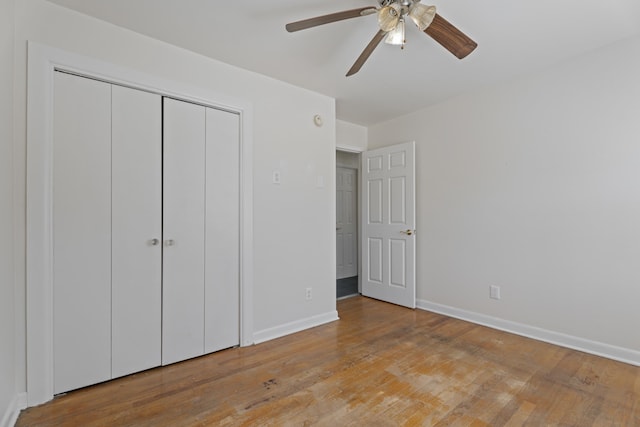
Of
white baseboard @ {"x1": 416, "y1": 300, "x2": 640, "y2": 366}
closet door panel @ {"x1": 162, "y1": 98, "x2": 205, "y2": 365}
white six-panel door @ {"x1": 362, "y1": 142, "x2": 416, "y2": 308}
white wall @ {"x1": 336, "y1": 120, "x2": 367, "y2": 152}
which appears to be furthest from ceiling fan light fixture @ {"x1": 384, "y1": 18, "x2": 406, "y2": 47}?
white baseboard @ {"x1": 416, "y1": 300, "x2": 640, "y2": 366}

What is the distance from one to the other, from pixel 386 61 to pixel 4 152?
254 cm

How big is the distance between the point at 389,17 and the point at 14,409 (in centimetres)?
297

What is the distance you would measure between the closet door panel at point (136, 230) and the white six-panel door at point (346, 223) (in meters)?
3.40

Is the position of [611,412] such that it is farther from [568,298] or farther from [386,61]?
[386,61]

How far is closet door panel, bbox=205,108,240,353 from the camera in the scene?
249 centimetres

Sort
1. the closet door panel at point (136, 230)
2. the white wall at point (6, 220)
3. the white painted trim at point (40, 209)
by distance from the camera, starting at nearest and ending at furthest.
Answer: the white wall at point (6, 220), the white painted trim at point (40, 209), the closet door panel at point (136, 230)

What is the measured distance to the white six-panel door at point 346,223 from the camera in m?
5.34

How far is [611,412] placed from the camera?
68.7 inches

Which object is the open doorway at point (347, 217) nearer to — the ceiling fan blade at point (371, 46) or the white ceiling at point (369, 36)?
the white ceiling at point (369, 36)

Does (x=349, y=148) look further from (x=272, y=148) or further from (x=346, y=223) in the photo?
(x=346, y=223)

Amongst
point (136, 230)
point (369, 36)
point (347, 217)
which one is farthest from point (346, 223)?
point (136, 230)

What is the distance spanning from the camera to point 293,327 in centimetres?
295

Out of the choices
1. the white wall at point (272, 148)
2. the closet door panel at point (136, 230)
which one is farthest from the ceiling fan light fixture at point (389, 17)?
the closet door panel at point (136, 230)

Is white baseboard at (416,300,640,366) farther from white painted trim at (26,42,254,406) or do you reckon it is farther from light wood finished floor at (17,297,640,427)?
white painted trim at (26,42,254,406)
